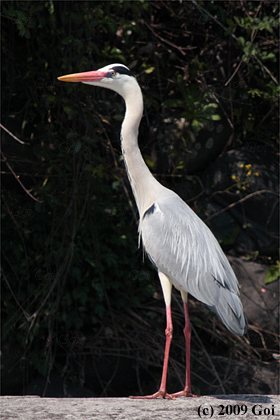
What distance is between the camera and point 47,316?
10.4 ft

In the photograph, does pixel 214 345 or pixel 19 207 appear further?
pixel 214 345

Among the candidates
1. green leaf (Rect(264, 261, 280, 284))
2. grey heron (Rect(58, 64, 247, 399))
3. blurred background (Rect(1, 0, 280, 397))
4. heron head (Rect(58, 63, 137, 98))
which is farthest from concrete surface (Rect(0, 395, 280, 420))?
green leaf (Rect(264, 261, 280, 284))

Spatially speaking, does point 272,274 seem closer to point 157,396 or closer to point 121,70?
point 157,396

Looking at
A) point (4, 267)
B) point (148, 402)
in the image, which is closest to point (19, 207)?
point (4, 267)

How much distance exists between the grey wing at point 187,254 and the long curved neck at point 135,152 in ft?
0.35

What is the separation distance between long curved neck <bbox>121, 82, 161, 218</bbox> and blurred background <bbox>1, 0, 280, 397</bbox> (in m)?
0.50

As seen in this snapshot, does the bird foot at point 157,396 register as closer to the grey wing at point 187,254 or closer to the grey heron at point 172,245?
the grey heron at point 172,245

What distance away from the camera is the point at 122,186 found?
360 centimetres

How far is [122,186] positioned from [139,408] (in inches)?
78.9

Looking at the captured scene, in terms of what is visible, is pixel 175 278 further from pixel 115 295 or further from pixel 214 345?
pixel 214 345

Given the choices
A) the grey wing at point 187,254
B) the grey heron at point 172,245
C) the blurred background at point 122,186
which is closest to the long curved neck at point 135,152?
the grey heron at point 172,245

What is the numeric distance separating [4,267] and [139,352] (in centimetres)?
117

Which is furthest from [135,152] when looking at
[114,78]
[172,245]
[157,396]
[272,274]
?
[272,274]

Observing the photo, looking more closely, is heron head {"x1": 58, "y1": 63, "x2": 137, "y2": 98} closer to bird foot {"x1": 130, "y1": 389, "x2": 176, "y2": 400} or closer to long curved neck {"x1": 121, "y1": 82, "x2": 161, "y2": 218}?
long curved neck {"x1": 121, "y1": 82, "x2": 161, "y2": 218}
